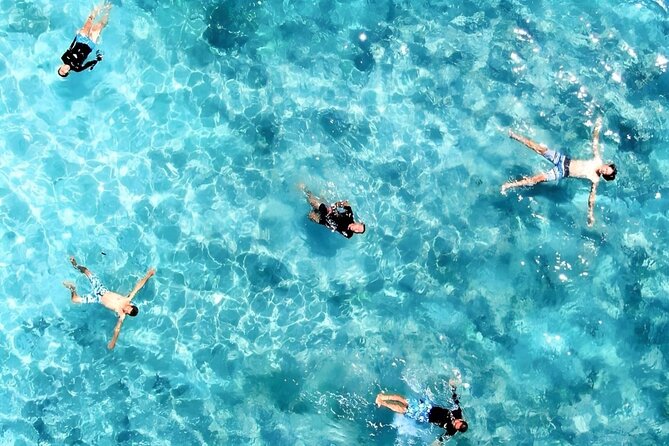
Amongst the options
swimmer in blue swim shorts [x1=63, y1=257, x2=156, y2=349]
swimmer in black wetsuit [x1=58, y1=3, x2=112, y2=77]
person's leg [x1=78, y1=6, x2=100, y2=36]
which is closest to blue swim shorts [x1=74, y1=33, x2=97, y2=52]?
swimmer in black wetsuit [x1=58, y1=3, x2=112, y2=77]

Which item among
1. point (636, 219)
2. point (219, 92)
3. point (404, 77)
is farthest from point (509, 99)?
point (219, 92)

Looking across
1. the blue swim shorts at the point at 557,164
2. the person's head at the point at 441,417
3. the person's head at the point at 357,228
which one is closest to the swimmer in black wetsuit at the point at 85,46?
the person's head at the point at 357,228

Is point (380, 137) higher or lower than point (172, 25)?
lower

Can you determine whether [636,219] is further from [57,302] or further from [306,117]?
[57,302]

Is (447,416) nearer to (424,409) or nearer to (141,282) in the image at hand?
(424,409)

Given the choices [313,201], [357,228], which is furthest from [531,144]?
[313,201]

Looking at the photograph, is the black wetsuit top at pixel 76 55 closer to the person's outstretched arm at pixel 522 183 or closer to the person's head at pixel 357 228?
the person's head at pixel 357 228

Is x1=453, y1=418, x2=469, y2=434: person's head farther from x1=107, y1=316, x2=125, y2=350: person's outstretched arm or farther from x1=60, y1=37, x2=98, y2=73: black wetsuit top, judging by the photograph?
x1=60, y1=37, x2=98, y2=73: black wetsuit top

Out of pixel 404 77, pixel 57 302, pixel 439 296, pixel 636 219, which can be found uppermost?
pixel 404 77
